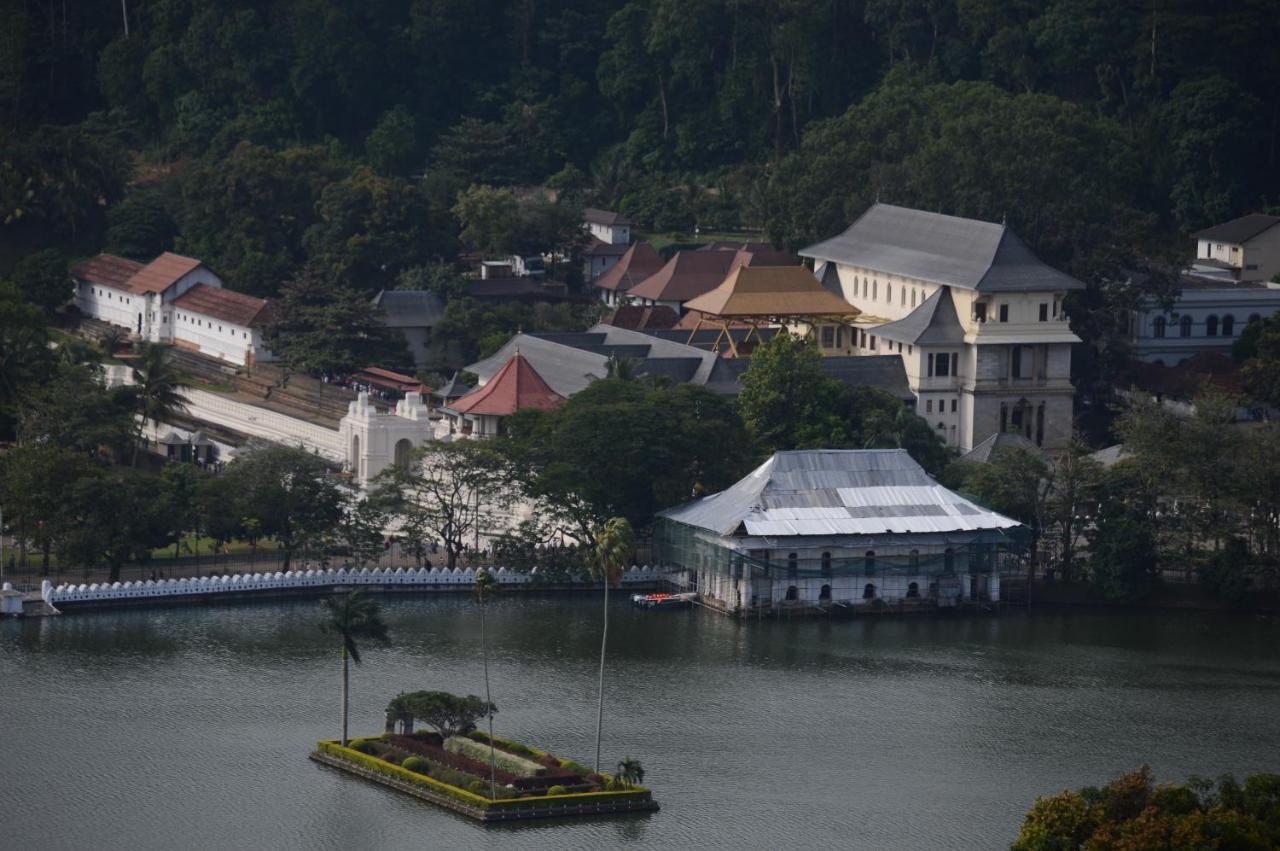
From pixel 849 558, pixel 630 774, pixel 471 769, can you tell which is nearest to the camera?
pixel 630 774

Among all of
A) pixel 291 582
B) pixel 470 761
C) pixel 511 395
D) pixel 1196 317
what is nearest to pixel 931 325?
pixel 1196 317

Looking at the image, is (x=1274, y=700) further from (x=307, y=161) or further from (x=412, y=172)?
(x=412, y=172)

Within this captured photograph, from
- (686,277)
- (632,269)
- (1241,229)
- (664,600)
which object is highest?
(1241,229)

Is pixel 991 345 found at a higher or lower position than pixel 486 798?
higher

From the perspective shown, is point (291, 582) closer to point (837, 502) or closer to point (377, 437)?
point (377, 437)

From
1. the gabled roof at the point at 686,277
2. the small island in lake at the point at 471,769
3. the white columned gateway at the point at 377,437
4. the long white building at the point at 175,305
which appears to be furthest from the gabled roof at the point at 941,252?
the small island in lake at the point at 471,769

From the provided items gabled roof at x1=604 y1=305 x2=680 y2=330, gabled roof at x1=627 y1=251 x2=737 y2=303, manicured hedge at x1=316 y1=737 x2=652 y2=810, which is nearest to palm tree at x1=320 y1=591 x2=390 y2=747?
manicured hedge at x1=316 y1=737 x2=652 y2=810

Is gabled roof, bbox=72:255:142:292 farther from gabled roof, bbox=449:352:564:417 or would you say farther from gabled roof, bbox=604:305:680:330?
gabled roof, bbox=449:352:564:417

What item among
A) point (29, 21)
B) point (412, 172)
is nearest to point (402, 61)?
point (412, 172)
